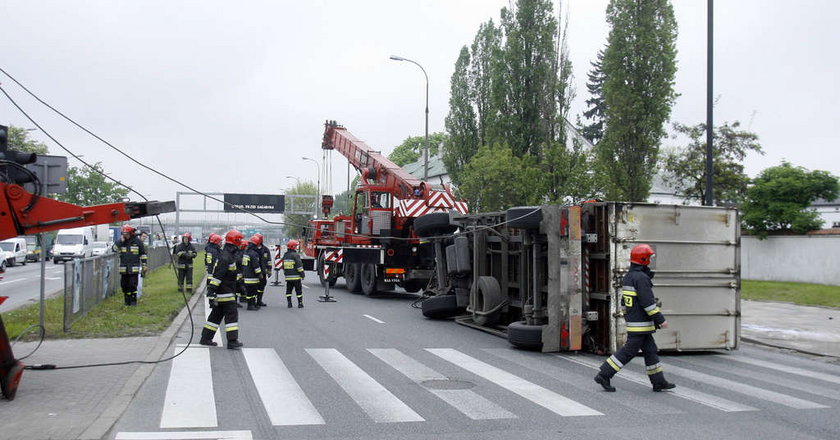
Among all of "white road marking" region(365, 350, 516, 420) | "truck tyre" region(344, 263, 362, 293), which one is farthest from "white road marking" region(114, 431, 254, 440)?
"truck tyre" region(344, 263, 362, 293)

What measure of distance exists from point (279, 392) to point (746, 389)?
5.40 metres

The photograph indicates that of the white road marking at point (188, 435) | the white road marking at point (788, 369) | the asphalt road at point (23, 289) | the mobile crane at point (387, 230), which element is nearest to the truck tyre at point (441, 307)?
the mobile crane at point (387, 230)

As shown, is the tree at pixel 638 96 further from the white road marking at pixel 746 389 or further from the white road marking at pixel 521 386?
the white road marking at pixel 521 386

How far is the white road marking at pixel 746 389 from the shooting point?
24.8 feet

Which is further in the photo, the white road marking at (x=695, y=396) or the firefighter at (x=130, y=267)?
the firefighter at (x=130, y=267)

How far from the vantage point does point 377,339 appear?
11945 mm

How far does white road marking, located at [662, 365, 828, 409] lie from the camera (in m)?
7.56

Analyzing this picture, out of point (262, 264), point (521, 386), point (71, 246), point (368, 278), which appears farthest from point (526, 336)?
point (71, 246)

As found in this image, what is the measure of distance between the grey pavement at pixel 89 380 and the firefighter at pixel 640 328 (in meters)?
4.83

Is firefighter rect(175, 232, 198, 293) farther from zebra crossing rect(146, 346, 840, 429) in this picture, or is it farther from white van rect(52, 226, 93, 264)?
white van rect(52, 226, 93, 264)

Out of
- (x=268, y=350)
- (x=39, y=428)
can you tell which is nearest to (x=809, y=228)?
(x=268, y=350)

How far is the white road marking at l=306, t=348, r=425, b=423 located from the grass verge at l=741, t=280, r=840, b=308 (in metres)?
15.0

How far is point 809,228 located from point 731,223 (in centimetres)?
1724

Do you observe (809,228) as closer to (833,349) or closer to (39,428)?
(833,349)
